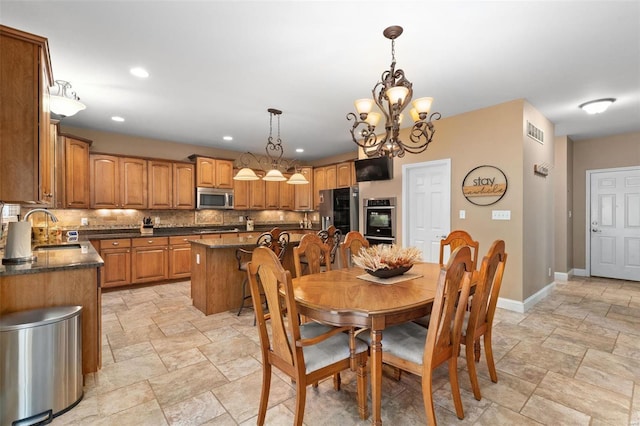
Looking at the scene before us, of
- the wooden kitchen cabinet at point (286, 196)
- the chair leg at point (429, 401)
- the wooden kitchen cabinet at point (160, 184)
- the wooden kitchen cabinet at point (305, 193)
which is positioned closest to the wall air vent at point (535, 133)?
the chair leg at point (429, 401)

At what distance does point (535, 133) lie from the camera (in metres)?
4.04

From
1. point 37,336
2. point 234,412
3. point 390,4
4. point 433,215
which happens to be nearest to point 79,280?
point 37,336

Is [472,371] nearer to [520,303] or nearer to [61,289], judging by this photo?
[520,303]

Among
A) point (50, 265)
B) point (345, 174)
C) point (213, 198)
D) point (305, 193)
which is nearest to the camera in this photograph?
point (50, 265)

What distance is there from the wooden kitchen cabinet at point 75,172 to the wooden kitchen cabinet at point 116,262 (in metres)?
0.76

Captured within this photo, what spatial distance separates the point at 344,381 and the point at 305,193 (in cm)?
542

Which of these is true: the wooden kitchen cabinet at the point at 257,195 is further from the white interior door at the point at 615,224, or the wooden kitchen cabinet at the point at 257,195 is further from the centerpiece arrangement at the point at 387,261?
the white interior door at the point at 615,224

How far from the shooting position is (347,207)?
5.94m

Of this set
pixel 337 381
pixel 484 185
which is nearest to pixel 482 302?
pixel 337 381

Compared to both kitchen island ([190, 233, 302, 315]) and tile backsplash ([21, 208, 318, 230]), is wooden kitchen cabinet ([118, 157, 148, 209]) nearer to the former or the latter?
tile backsplash ([21, 208, 318, 230])

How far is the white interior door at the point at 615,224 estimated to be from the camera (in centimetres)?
535

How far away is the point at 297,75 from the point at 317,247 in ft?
5.85

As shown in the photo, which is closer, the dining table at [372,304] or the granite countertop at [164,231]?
the dining table at [372,304]

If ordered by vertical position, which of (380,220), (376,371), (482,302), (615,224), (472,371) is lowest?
(472,371)
